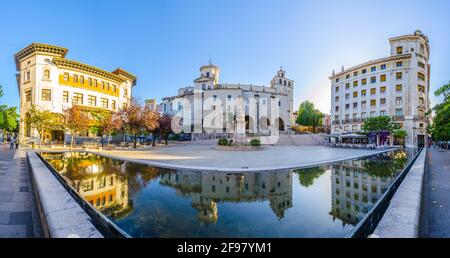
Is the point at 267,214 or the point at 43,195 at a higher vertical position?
the point at 43,195

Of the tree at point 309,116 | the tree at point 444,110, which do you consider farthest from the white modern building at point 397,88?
the tree at point 444,110

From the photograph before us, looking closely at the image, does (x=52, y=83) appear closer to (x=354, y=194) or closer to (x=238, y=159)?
(x=238, y=159)

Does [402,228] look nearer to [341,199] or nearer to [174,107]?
[341,199]

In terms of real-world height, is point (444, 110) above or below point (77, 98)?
below

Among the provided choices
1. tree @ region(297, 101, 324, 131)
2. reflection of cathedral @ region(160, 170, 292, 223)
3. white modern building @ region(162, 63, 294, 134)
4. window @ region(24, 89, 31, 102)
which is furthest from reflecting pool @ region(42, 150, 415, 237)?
tree @ region(297, 101, 324, 131)

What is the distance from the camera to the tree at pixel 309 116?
60188mm

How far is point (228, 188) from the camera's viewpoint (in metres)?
7.11

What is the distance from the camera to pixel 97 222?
3.89m

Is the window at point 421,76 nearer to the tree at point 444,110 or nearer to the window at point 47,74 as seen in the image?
the tree at point 444,110

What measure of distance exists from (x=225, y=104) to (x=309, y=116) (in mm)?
25226

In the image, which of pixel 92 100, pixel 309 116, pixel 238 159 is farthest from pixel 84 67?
pixel 309 116
